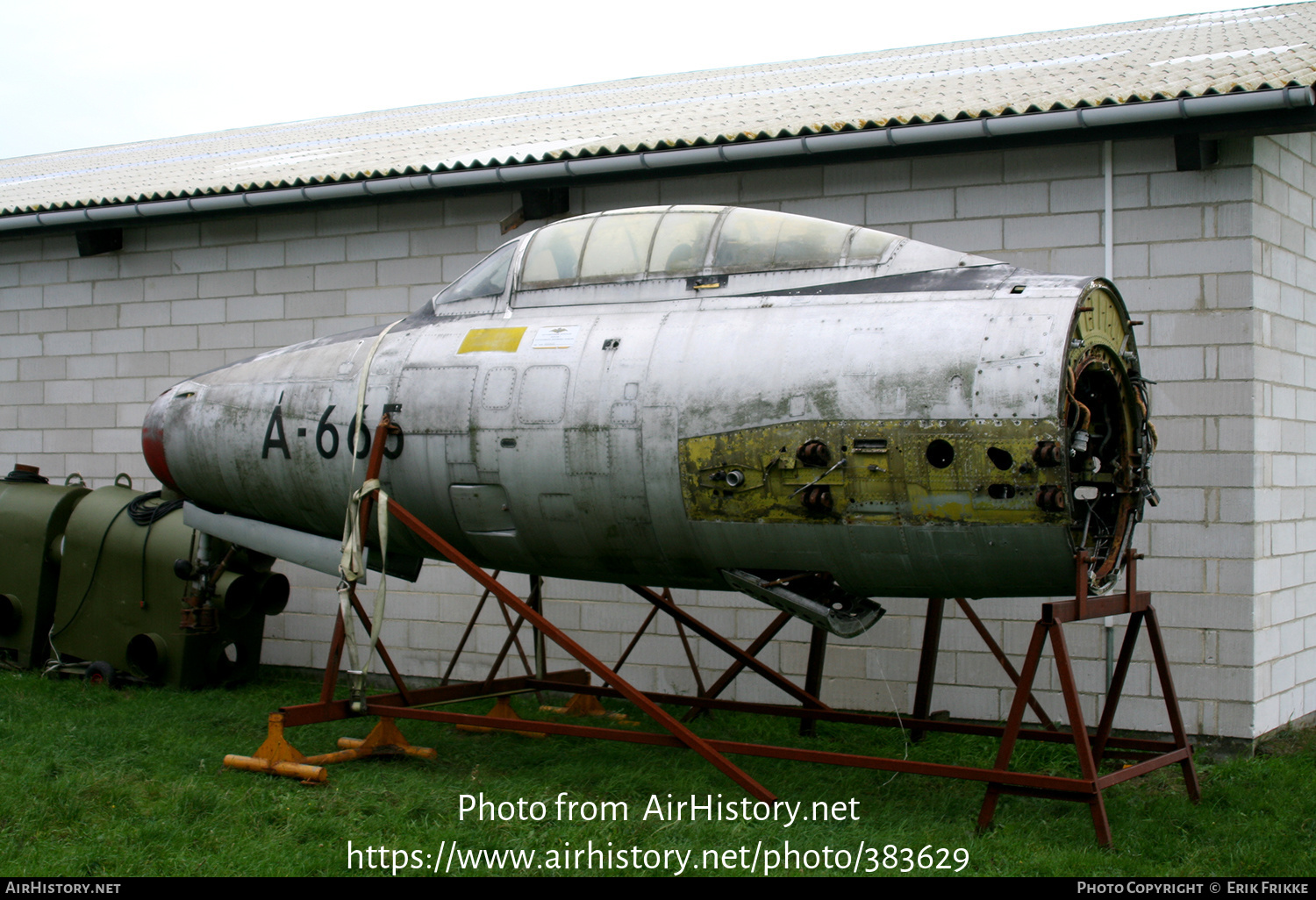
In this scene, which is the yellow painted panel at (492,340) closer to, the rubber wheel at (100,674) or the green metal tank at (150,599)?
the green metal tank at (150,599)

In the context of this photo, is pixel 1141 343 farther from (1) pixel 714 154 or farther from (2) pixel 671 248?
(2) pixel 671 248

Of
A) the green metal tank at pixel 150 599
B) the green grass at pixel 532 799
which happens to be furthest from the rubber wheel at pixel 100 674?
the green grass at pixel 532 799

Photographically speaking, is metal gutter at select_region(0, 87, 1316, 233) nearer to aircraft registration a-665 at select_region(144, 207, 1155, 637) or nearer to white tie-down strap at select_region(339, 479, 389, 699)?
aircraft registration a-665 at select_region(144, 207, 1155, 637)

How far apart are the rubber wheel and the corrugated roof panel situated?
442cm

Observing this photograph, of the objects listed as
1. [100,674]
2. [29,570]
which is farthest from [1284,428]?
[29,570]

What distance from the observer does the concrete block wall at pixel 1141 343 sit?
7.68 m

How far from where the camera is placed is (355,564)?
263 inches

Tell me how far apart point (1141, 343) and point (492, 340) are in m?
4.55

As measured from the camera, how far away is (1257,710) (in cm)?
759

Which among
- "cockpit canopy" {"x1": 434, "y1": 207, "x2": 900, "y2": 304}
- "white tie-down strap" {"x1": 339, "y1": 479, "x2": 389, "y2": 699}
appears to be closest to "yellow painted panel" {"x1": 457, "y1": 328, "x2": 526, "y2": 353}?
"cockpit canopy" {"x1": 434, "y1": 207, "x2": 900, "y2": 304}

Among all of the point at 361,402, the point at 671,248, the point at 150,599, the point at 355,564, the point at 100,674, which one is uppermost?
the point at 671,248
